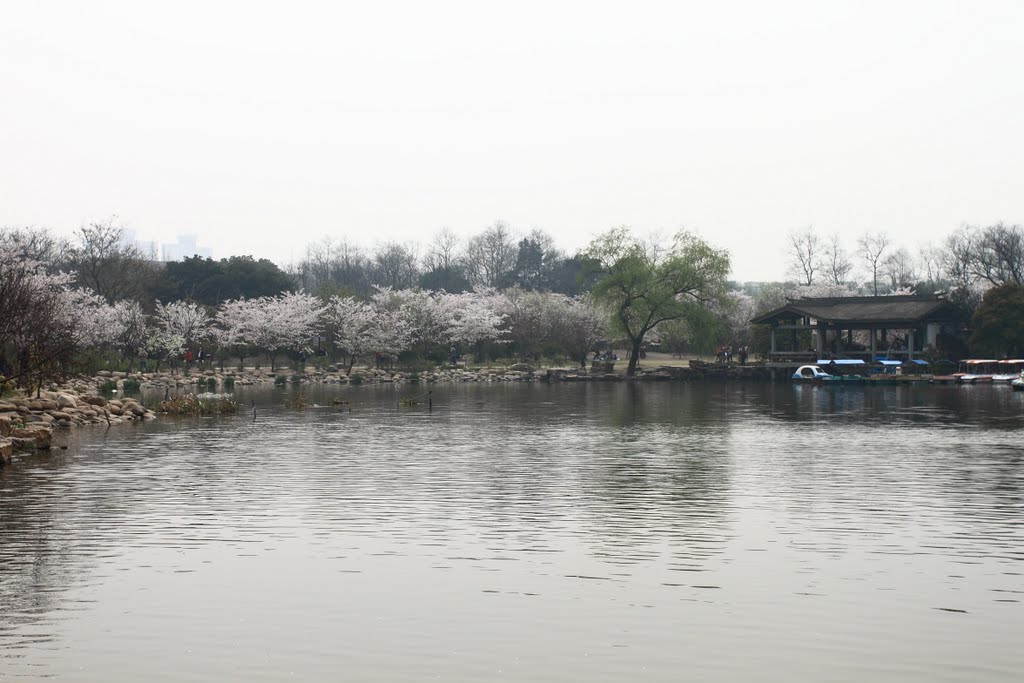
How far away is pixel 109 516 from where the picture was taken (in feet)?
70.5

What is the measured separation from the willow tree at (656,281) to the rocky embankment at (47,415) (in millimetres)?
53708

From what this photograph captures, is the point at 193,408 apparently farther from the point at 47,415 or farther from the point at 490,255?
the point at 490,255

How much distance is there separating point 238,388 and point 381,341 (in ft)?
75.0

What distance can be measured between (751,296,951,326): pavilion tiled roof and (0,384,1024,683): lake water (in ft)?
203

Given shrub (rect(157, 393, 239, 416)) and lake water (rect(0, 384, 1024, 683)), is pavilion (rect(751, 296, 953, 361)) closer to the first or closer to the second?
shrub (rect(157, 393, 239, 416))

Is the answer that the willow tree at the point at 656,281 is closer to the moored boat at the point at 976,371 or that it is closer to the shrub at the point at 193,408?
the moored boat at the point at 976,371

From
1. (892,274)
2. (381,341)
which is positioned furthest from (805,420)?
(892,274)

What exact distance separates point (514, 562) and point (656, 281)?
80302mm

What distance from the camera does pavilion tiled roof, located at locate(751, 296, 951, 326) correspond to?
308 ft

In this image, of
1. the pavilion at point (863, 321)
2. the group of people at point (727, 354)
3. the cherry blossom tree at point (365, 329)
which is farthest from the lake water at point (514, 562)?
the group of people at point (727, 354)

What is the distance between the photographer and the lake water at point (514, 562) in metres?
12.0

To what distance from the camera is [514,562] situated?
56.1ft

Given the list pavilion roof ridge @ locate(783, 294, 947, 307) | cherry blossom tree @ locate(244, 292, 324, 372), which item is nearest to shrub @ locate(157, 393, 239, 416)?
cherry blossom tree @ locate(244, 292, 324, 372)

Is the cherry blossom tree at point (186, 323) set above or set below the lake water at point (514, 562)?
above
